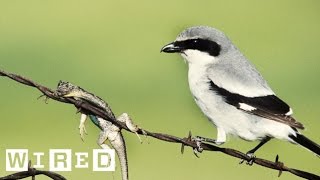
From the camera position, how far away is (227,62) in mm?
3660

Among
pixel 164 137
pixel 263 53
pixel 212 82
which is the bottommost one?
pixel 164 137

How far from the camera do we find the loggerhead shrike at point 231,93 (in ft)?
11.6

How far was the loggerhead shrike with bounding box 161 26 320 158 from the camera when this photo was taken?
3521 mm

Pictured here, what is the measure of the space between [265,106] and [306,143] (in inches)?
7.7

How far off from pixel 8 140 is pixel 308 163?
1.35 metres

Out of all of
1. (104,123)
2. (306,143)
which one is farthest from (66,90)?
(306,143)

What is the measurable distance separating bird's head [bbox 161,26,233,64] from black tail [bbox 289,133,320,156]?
1.39 feet

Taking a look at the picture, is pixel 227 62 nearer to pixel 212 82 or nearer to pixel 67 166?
pixel 212 82

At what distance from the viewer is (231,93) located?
356 cm

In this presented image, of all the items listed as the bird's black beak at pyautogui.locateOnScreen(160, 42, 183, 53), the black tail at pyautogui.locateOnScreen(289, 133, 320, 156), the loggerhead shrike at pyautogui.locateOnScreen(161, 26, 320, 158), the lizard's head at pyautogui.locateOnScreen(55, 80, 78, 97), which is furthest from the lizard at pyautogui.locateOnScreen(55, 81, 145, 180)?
the black tail at pyautogui.locateOnScreen(289, 133, 320, 156)

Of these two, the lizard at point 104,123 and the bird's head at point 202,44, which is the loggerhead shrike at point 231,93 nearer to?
the bird's head at point 202,44

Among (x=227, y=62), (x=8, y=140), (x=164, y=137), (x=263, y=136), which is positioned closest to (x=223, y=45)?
(x=227, y=62)

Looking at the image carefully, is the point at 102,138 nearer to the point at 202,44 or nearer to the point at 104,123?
the point at 104,123

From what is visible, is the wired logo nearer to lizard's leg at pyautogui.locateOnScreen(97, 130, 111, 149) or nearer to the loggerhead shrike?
lizard's leg at pyautogui.locateOnScreen(97, 130, 111, 149)
